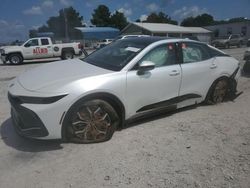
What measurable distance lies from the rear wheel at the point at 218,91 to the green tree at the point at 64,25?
3971 cm

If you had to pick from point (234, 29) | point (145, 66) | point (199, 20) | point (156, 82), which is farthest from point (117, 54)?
point (199, 20)

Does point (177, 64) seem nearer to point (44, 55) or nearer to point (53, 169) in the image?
point (53, 169)

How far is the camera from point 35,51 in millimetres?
18281

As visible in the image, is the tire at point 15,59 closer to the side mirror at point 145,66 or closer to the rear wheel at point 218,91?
the rear wheel at point 218,91

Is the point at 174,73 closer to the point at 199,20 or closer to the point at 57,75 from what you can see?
the point at 57,75

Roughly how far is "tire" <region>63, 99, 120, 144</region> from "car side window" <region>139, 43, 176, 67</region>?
1118 mm

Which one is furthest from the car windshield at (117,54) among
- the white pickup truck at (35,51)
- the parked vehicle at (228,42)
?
the parked vehicle at (228,42)

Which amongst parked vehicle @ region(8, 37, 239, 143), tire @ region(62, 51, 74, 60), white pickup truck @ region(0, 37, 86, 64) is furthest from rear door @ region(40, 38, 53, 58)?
parked vehicle @ region(8, 37, 239, 143)

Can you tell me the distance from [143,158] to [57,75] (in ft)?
5.80

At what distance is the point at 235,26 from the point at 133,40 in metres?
58.9

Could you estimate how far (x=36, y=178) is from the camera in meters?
3.18

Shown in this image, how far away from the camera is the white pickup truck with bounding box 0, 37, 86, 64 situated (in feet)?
58.7

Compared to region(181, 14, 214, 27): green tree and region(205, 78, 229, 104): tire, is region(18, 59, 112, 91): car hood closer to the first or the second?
region(205, 78, 229, 104): tire

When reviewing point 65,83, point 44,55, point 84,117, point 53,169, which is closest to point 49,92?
point 65,83
